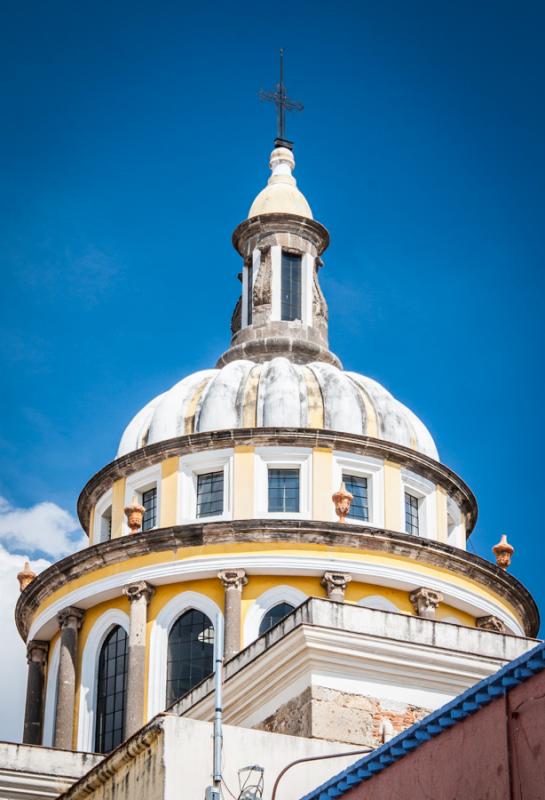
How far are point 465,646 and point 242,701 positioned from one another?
13.8 feet

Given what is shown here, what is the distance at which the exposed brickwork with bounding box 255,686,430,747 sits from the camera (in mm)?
32438

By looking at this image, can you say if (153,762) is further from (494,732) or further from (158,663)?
(158,663)

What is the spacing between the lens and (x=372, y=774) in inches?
959

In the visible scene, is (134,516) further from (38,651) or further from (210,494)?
(38,651)

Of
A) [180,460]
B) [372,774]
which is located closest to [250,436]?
[180,460]

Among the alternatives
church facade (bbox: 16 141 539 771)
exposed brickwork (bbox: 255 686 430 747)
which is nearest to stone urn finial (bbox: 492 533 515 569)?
church facade (bbox: 16 141 539 771)

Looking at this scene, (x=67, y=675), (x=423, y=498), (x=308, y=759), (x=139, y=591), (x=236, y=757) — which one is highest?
(x=423, y=498)

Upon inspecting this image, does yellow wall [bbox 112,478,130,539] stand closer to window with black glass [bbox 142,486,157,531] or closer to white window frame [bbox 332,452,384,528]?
window with black glass [bbox 142,486,157,531]

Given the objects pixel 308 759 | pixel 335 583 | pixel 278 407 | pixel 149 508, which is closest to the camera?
pixel 308 759

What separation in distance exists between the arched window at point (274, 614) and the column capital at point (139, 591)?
3.13 m

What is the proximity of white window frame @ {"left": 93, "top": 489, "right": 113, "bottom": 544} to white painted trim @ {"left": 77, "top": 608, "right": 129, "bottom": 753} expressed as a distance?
10.5 ft

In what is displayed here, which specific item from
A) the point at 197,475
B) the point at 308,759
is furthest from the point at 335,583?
the point at 308,759

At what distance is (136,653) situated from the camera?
4781 centimetres

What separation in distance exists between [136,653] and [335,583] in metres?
5.21
